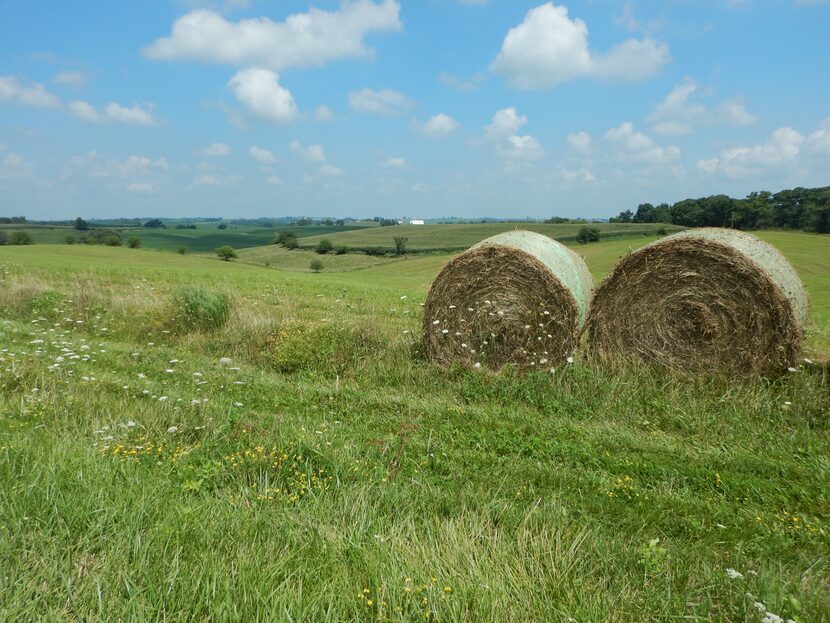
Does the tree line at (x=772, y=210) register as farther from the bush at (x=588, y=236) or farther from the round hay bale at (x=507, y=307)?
the round hay bale at (x=507, y=307)

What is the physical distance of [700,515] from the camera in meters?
4.04

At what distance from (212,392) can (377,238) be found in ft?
316

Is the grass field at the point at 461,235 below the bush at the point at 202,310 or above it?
above

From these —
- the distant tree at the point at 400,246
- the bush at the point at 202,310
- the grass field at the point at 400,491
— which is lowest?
the grass field at the point at 400,491

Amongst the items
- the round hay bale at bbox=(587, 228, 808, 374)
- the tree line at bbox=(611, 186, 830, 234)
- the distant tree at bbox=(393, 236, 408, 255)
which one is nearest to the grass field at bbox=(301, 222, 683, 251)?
the distant tree at bbox=(393, 236, 408, 255)

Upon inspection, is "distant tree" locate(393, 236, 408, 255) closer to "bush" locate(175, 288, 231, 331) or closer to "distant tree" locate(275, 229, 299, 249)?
"distant tree" locate(275, 229, 299, 249)

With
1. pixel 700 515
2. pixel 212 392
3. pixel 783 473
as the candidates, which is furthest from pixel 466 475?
pixel 212 392

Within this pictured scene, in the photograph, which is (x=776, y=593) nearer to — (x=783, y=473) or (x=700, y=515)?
(x=700, y=515)

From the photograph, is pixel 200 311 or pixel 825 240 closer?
pixel 200 311

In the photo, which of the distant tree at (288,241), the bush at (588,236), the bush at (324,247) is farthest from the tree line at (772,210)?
the distant tree at (288,241)

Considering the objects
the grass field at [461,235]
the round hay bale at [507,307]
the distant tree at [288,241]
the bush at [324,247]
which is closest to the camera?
the round hay bale at [507,307]

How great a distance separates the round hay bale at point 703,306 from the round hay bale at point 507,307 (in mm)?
565

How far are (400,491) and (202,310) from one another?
7.39 metres

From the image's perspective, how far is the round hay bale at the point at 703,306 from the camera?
22.6 ft
